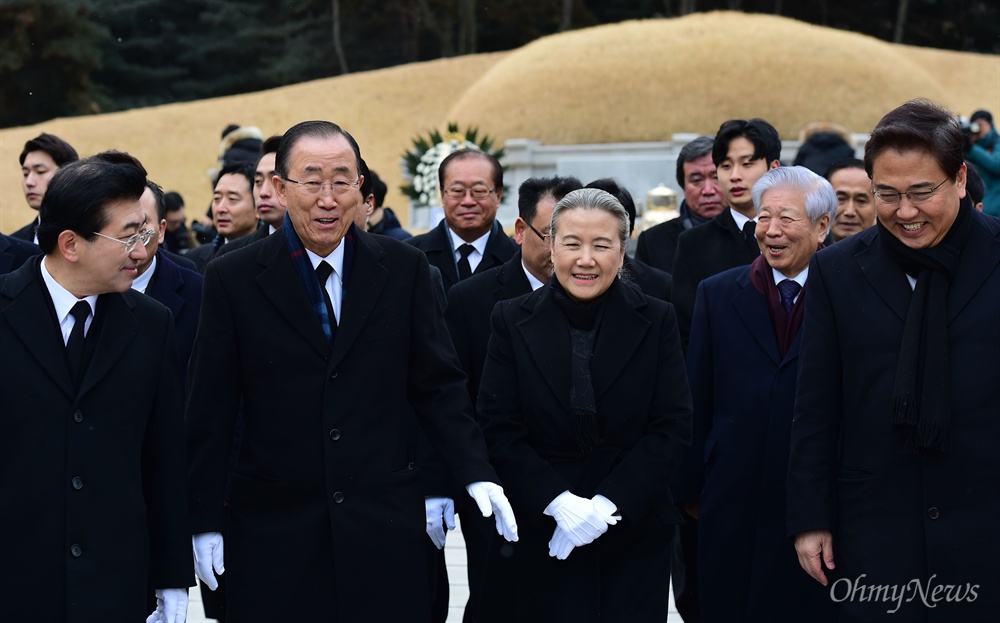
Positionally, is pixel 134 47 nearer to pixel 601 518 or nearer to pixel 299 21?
pixel 299 21

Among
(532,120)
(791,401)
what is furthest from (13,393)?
(532,120)

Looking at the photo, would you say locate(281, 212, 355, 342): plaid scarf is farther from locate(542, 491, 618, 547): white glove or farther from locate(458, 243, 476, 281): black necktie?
locate(458, 243, 476, 281): black necktie

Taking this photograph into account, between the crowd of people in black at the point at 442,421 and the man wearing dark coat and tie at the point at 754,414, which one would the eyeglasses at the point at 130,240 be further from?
the man wearing dark coat and tie at the point at 754,414

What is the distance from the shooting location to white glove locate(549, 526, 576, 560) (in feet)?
13.3

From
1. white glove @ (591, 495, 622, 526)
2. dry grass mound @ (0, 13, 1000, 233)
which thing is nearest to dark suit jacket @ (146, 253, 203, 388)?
white glove @ (591, 495, 622, 526)

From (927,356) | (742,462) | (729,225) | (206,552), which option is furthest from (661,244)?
(206,552)

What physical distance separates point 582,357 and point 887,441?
104 cm

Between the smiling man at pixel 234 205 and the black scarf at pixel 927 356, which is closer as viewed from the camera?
the black scarf at pixel 927 356

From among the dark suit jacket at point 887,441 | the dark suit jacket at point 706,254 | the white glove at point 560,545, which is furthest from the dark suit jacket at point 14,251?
the dark suit jacket at point 887,441

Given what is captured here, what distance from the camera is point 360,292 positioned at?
3.97m

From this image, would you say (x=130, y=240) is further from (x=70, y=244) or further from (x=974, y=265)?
(x=974, y=265)

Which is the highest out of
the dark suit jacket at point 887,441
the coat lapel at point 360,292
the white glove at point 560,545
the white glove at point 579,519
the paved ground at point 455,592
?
the coat lapel at point 360,292

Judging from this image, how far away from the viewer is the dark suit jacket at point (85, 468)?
11.5 ft

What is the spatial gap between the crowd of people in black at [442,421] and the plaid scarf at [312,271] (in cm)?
1
